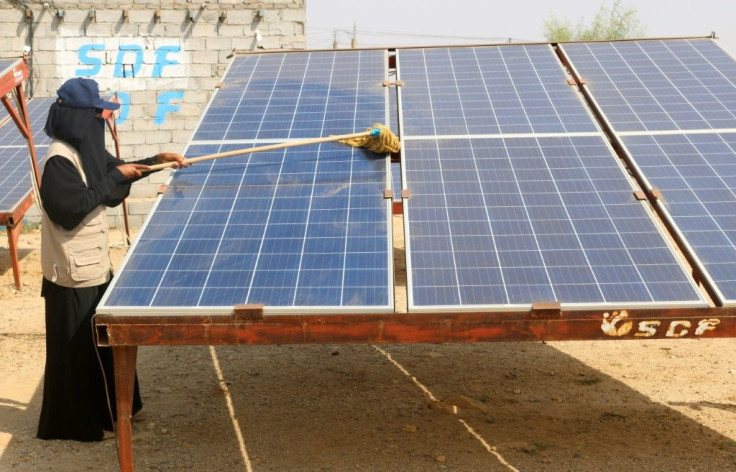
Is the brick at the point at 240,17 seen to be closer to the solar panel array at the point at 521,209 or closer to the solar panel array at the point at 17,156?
the solar panel array at the point at 17,156

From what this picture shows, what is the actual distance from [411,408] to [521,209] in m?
2.23

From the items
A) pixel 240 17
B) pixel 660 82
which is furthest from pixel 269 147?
pixel 240 17

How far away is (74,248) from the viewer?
614 centimetres

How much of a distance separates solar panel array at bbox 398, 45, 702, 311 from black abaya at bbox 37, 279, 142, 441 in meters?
2.41

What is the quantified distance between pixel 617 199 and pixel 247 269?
7.81 ft

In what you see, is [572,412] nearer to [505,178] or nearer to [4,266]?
[505,178]

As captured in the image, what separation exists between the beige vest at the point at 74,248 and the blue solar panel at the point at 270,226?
2.00ft

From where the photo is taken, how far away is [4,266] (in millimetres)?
12828

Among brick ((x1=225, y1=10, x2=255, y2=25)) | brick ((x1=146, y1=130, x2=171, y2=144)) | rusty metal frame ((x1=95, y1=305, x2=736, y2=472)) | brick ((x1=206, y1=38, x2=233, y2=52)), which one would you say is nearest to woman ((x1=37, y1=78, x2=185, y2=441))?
rusty metal frame ((x1=95, y1=305, x2=736, y2=472))

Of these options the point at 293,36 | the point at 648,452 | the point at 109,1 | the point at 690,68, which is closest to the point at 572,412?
the point at 648,452

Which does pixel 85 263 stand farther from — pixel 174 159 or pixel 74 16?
pixel 74 16

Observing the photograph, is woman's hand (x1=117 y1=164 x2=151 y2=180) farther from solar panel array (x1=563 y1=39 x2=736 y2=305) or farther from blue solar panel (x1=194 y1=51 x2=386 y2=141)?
solar panel array (x1=563 y1=39 x2=736 y2=305)

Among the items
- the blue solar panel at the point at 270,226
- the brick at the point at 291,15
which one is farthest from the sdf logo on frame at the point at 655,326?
the brick at the point at 291,15

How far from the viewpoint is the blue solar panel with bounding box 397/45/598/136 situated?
671 centimetres
